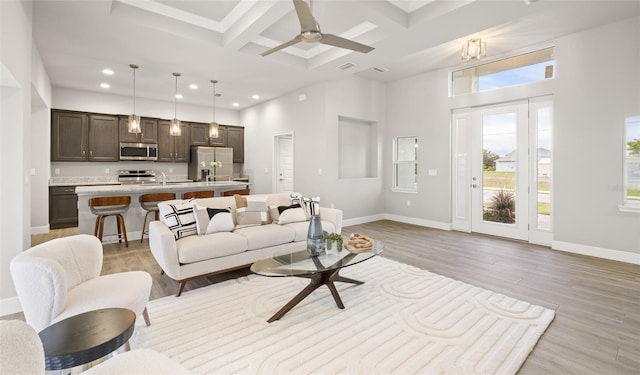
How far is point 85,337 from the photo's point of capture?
1477mm

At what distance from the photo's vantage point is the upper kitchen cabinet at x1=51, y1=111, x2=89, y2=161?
6.45 meters

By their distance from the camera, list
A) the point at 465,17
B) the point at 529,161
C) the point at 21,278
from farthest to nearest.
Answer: the point at 529,161 < the point at 465,17 < the point at 21,278

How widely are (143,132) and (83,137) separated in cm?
119

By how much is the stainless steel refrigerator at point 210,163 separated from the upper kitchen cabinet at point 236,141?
0.29m

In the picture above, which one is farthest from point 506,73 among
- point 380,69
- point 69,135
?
point 69,135

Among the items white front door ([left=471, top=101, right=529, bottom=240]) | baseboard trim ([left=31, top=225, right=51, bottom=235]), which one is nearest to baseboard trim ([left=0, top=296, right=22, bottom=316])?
baseboard trim ([left=31, top=225, right=51, bottom=235])

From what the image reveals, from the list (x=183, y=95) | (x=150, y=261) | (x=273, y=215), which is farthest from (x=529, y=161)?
(x=183, y=95)

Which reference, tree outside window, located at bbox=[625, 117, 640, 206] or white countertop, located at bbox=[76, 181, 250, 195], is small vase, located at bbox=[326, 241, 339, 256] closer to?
white countertop, located at bbox=[76, 181, 250, 195]

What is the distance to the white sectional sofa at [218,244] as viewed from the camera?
2.98 m

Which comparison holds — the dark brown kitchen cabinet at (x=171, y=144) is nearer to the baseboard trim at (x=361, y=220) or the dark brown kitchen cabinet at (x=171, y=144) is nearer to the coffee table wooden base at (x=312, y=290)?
the baseboard trim at (x=361, y=220)

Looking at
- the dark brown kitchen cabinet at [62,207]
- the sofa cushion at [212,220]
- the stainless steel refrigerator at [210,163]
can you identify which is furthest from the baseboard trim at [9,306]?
the stainless steel refrigerator at [210,163]

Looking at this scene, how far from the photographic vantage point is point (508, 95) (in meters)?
5.22

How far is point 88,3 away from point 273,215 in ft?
10.4

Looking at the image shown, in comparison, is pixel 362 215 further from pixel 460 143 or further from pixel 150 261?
pixel 150 261
